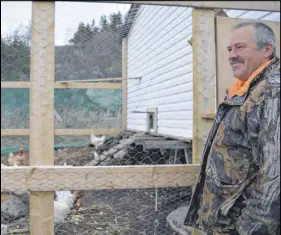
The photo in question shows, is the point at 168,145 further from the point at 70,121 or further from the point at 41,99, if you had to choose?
the point at 41,99

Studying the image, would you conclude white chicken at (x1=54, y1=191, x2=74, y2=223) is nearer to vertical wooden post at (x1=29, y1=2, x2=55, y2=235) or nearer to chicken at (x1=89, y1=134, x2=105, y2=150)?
vertical wooden post at (x1=29, y1=2, x2=55, y2=235)

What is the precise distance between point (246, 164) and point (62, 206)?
269cm

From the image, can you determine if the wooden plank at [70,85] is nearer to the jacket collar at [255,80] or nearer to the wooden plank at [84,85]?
the wooden plank at [84,85]

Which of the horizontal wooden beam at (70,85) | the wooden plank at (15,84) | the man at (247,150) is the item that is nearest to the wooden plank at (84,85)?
the horizontal wooden beam at (70,85)

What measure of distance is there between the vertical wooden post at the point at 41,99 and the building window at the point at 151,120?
4617 mm

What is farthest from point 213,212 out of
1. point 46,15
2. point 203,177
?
point 46,15

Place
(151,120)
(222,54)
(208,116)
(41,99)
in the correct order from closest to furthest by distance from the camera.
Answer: (41,99) < (208,116) < (222,54) < (151,120)

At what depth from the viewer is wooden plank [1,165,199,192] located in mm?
1350

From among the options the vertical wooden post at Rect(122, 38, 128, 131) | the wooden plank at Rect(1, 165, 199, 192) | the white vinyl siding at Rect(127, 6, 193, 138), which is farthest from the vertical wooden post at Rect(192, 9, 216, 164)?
the vertical wooden post at Rect(122, 38, 128, 131)

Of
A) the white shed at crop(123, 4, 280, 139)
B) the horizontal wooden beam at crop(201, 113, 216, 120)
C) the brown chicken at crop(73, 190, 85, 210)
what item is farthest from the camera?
the white shed at crop(123, 4, 280, 139)

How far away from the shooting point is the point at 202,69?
61.4 inches

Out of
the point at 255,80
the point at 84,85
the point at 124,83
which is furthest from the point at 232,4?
the point at 124,83

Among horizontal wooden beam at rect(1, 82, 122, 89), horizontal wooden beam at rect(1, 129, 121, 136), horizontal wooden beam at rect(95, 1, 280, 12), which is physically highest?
horizontal wooden beam at rect(1, 82, 122, 89)

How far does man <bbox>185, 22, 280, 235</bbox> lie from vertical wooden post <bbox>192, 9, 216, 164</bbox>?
325mm
